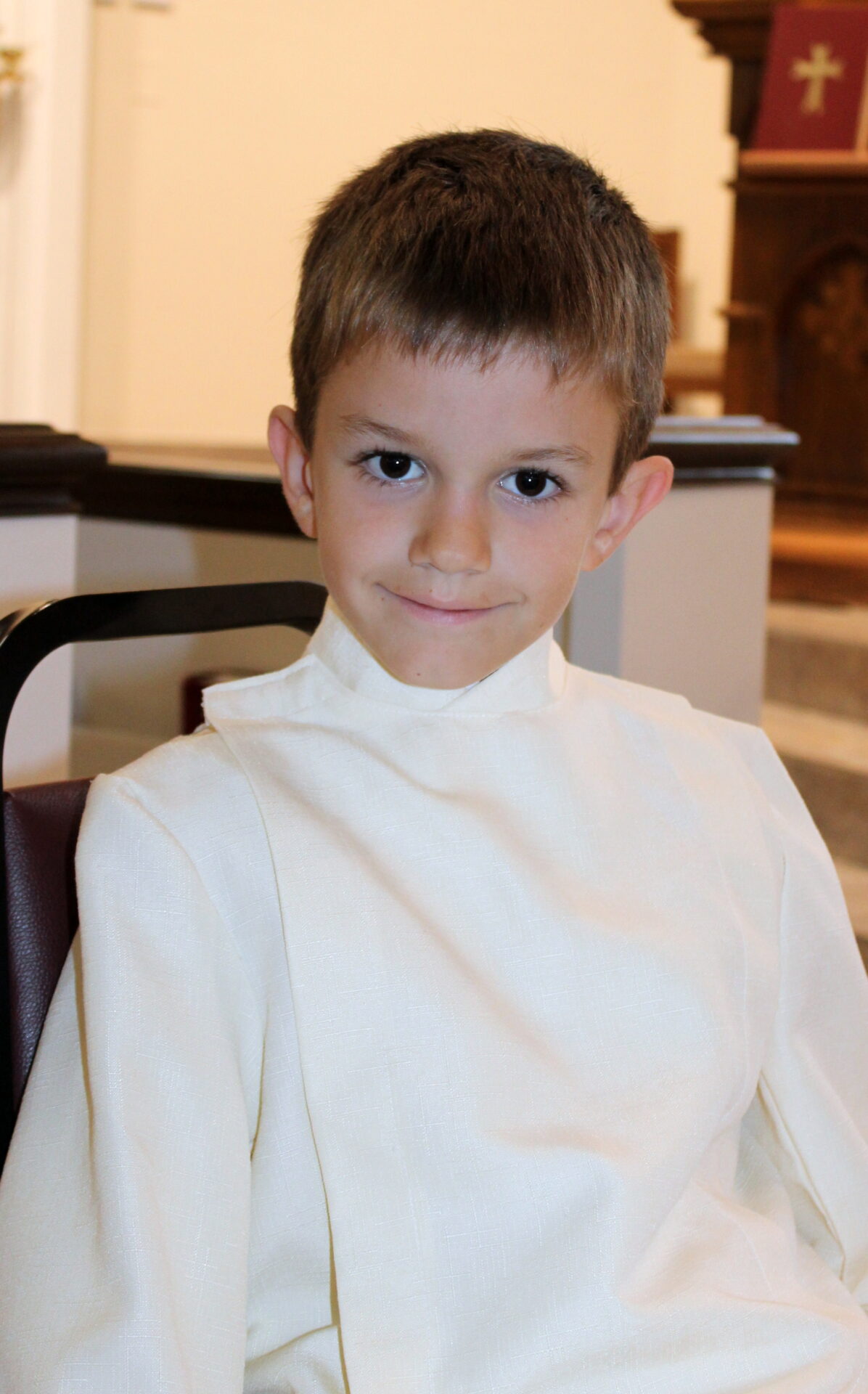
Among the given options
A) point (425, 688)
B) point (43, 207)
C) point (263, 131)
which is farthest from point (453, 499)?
point (263, 131)

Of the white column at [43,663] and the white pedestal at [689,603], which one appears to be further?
the white pedestal at [689,603]

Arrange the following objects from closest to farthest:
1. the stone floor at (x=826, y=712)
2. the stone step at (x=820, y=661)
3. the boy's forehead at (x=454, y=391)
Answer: the boy's forehead at (x=454, y=391)
the stone floor at (x=826, y=712)
the stone step at (x=820, y=661)

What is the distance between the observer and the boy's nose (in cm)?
92

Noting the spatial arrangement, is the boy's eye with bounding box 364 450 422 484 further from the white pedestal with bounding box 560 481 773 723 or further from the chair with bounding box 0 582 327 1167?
the white pedestal with bounding box 560 481 773 723

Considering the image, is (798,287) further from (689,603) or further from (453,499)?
(453,499)

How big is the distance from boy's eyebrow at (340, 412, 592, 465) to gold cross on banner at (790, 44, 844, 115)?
3561 mm

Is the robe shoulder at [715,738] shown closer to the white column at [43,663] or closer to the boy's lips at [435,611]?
the boy's lips at [435,611]

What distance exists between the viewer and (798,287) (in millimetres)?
4293

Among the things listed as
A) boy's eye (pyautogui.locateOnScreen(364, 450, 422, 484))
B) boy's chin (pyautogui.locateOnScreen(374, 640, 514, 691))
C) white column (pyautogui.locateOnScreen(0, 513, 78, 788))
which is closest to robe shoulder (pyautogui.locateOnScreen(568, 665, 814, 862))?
boy's chin (pyautogui.locateOnScreen(374, 640, 514, 691))

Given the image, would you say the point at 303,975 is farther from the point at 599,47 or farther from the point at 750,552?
the point at 599,47

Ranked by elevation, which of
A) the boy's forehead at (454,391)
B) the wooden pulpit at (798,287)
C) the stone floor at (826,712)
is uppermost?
the wooden pulpit at (798,287)

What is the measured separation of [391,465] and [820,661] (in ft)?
8.75

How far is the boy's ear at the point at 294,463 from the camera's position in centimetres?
104

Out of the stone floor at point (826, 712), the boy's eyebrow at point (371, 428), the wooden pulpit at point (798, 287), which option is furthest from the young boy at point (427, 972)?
the wooden pulpit at point (798, 287)
